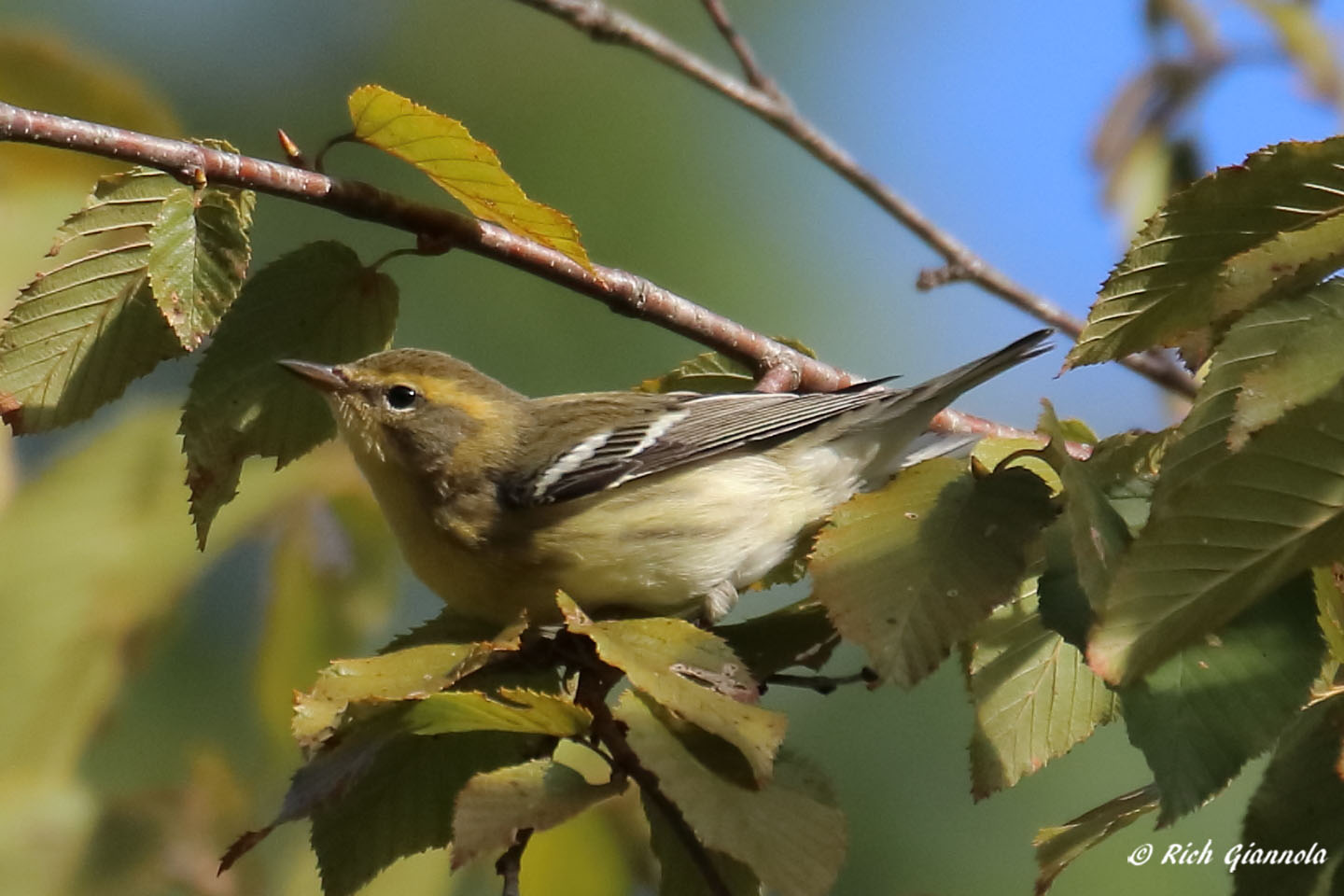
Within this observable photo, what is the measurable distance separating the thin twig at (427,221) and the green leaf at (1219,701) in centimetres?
106

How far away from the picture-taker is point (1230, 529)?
1.52 metres

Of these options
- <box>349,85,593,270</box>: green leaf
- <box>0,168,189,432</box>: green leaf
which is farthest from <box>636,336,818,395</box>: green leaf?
<box>0,168,189,432</box>: green leaf

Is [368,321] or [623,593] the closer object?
[368,321]

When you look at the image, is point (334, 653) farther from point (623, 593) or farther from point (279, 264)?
point (279, 264)

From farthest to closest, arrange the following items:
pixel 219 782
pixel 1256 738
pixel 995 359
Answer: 1. pixel 219 782
2. pixel 995 359
3. pixel 1256 738

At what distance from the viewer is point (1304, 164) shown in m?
1.72

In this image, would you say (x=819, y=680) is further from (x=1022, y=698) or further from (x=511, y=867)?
(x=511, y=867)

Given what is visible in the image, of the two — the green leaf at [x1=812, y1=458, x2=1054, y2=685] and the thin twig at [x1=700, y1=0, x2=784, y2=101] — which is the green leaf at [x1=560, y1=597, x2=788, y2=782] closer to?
the green leaf at [x1=812, y1=458, x2=1054, y2=685]

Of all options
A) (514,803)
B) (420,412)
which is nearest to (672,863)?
(514,803)

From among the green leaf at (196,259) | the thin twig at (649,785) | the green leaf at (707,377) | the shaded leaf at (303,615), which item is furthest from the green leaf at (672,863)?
the shaded leaf at (303,615)

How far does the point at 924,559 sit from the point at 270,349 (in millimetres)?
1231

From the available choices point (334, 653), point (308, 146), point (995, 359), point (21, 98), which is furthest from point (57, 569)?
point (308, 146)

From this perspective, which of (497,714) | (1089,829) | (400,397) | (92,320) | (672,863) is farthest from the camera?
(400,397)

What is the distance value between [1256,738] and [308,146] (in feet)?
27.9
